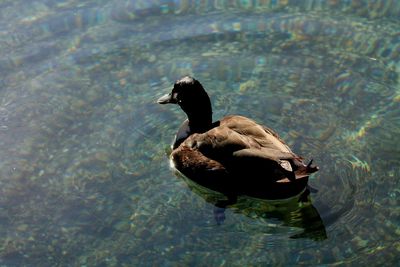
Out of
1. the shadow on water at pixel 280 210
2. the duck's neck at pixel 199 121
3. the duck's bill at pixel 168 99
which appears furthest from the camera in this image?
the duck's bill at pixel 168 99

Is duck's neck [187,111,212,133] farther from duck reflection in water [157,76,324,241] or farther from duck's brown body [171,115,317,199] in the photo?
duck's brown body [171,115,317,199]

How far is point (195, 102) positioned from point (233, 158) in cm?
139

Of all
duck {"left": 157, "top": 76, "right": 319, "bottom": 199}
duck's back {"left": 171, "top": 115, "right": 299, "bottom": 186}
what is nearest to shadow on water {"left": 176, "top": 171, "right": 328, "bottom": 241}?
duck {"left": 157, "top": 76, "right": 319, "bottom": 199}

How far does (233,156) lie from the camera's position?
23.0 ft

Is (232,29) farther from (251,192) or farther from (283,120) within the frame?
(251,192)

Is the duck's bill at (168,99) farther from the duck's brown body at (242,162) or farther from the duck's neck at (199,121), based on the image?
the duck's brown body at (242,162)

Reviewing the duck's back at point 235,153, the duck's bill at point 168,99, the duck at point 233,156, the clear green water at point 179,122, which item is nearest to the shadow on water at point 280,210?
the clear green water at point 179,122

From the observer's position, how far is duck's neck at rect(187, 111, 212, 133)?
8.12 meters

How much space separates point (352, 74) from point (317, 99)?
0.77 m

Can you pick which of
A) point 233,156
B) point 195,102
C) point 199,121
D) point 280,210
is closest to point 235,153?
point 233,156

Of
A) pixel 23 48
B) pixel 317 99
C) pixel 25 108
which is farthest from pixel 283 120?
pixel 23 48

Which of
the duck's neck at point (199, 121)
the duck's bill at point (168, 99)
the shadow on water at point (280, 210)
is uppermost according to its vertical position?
the duck's bill at point (168, 99)

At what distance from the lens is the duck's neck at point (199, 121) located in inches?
320

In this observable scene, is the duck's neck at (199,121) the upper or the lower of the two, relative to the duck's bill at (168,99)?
lower
